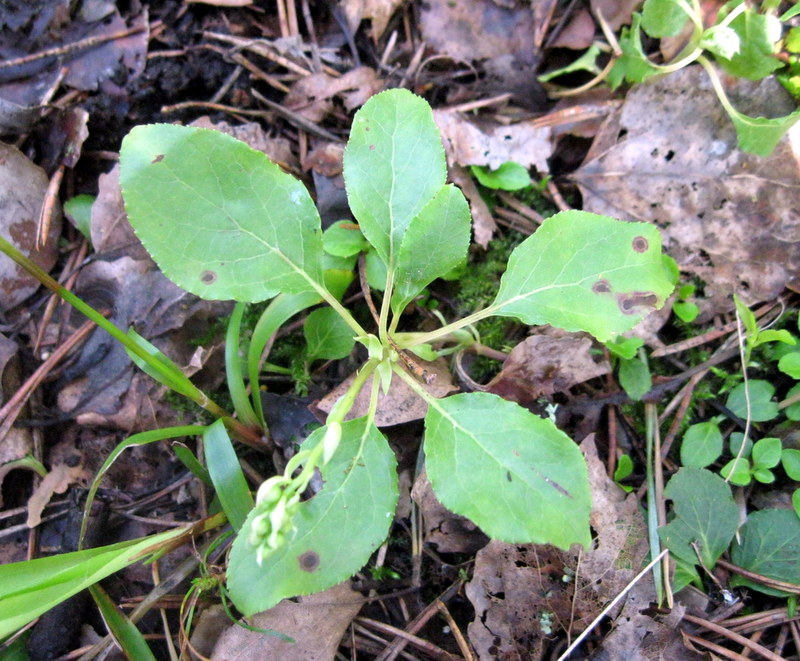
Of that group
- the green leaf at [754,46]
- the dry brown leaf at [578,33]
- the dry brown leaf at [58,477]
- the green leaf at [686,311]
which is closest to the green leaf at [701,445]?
the green leaf at [686,311]

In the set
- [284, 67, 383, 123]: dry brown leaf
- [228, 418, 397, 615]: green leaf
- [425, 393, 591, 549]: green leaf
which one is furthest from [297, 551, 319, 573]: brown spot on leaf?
[284, 67, 383, 123]: dry brown leaf

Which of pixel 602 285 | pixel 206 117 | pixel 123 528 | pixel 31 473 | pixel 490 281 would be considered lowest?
pixel 123 528

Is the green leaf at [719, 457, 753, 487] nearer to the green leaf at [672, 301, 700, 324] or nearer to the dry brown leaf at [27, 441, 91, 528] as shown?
the green leaf at [672, 301, 700, 324]

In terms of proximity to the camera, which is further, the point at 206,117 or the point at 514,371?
the point at 206,117

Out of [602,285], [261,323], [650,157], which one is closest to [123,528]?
[261,323]

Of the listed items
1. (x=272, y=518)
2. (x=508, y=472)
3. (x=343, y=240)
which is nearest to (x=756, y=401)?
(x=508, y=472)

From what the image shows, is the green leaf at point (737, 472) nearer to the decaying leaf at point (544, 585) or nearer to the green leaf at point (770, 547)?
the green leaf at point (770, 547)

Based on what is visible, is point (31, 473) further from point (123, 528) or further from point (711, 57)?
point (711, 57)
